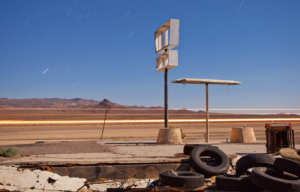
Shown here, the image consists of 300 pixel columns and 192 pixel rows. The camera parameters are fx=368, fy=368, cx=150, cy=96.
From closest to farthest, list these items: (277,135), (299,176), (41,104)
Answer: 1. (299,176)
2. (277,135)
3. (41,104)

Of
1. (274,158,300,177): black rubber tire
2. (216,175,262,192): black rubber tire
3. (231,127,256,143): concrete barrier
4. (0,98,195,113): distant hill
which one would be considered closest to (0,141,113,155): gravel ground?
(216,175,262,192): black rubber tire

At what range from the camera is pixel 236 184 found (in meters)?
9.74

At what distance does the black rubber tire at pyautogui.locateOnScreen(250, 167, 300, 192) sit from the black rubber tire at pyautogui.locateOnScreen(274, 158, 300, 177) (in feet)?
2.47

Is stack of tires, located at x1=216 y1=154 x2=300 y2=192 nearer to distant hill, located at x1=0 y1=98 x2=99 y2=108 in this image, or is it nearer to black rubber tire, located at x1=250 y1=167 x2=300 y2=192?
black rubber tire, located at x1=250 y1=167 x2=300 y2=192

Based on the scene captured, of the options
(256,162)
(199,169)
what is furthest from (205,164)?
(256,162)

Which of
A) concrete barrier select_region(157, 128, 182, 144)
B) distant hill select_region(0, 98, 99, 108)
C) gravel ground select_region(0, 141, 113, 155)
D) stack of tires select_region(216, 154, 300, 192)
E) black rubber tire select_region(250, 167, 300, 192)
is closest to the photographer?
black rubber tire select_region(250, 167, 300, 192)

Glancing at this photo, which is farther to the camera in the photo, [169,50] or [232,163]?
[169,50]

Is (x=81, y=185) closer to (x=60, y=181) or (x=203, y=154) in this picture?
(x=60, y=181)

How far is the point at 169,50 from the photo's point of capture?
18.9 metres

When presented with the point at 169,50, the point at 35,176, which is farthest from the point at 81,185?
the point at 169,50

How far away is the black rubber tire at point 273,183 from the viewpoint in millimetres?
8367

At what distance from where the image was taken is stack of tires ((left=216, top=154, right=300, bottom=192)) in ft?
28.0

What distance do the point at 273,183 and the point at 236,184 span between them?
1351 millimetres

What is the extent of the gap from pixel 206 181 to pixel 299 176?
8.32 ft
